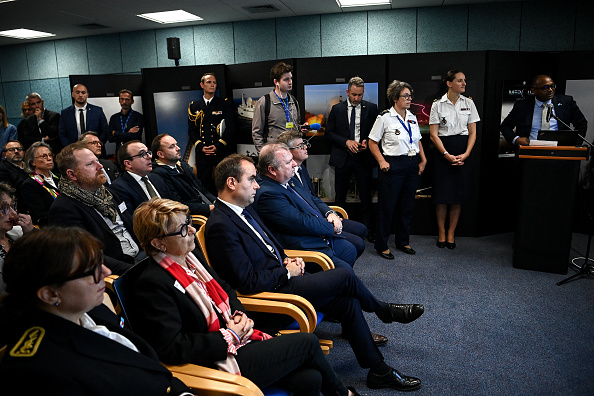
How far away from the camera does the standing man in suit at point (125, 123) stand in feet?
19.9

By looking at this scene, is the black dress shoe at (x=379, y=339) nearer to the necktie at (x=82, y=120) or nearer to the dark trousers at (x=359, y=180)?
the dark trousers at (x=359, y=180)

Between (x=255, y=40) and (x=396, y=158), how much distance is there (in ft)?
15.4

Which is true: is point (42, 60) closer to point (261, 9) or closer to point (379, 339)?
point (261, 9)

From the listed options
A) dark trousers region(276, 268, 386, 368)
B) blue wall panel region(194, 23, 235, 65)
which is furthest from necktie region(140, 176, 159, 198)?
blue wall panel region(194, 23, 235, 65)

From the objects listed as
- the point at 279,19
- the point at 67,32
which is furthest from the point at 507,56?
the point at 67,32

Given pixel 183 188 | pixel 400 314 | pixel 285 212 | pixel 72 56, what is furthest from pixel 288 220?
pixel 72 56

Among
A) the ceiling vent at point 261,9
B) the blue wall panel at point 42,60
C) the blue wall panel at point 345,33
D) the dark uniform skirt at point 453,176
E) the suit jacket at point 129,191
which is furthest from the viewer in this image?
the blue wall panel at point 42,60

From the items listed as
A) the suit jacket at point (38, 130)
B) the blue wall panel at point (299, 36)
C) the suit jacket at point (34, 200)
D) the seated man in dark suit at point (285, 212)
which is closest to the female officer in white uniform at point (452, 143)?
the seated man in dark suit at point (285, 212)

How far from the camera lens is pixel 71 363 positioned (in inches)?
43.6

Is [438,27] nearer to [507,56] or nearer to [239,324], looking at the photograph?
[507,56]

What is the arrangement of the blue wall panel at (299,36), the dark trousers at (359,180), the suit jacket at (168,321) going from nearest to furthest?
the suit jacket at (168,321) < the dark trousers at (359,180) < the blue wall panel at (299,36)

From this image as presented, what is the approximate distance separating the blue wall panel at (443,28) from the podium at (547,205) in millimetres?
3881

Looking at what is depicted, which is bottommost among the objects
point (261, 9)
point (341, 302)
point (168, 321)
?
point (341, 302)

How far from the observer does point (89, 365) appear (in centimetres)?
115
